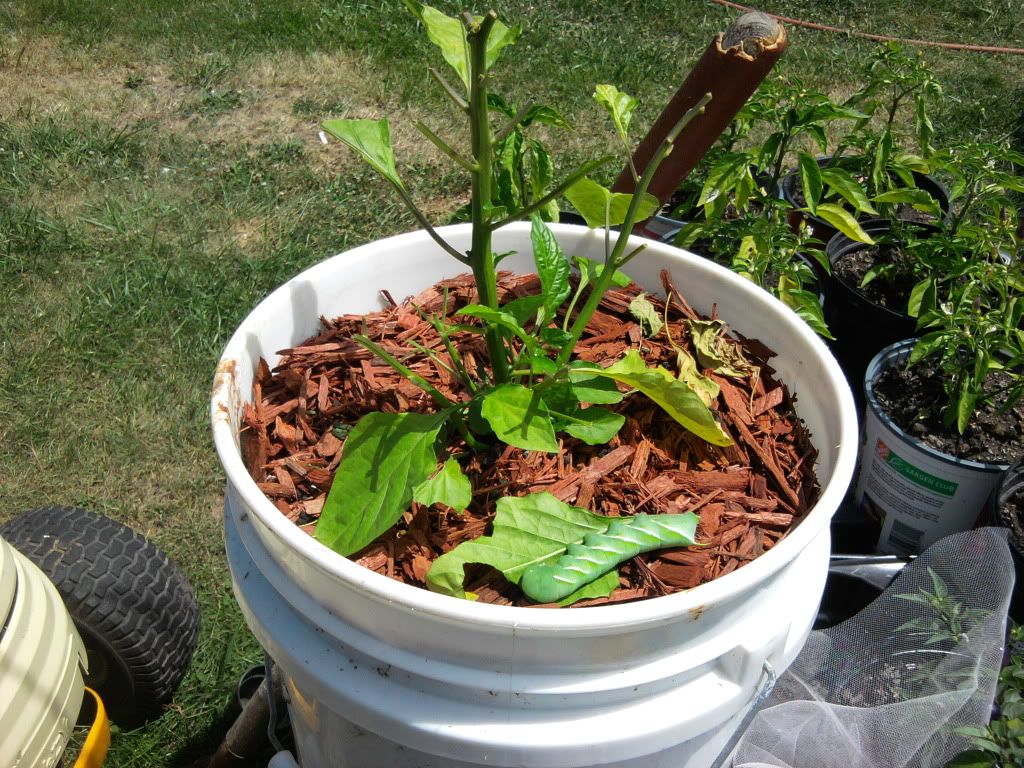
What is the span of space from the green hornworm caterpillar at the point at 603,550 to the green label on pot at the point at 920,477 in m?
1.06

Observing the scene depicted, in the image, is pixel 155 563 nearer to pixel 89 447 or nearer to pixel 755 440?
pixel 89 447

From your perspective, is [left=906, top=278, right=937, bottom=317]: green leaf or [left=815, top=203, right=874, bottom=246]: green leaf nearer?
[left=815, top=203, right=874, bottom=246]: green leaf

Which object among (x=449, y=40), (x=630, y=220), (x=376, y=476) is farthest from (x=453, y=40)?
(x=376, y=476)

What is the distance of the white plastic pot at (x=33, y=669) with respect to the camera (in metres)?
1.22

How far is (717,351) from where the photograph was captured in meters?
1.26

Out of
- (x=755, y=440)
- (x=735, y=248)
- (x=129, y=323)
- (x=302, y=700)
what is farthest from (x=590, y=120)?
(x=302, y=700)

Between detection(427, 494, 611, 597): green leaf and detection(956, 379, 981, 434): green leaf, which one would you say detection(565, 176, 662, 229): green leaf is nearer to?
detection(427, 494, 611, 597): green leaf

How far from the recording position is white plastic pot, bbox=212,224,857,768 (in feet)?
2.67

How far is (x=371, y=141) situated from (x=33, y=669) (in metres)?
0.90

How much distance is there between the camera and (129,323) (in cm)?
265

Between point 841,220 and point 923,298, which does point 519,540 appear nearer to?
point 841,220

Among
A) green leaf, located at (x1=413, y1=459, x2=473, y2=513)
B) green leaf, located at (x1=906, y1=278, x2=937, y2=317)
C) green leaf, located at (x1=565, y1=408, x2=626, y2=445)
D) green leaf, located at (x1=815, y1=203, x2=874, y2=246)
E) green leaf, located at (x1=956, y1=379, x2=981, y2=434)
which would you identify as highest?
green leaf, located at (x1=565, y1=408, x2=626, y2=445)

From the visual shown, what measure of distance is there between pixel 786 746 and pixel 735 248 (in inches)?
43.4

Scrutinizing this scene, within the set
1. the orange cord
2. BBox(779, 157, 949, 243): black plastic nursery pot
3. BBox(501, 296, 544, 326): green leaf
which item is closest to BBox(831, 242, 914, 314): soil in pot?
BBox(779, 157, 949, 243): black plastic nursery pot
